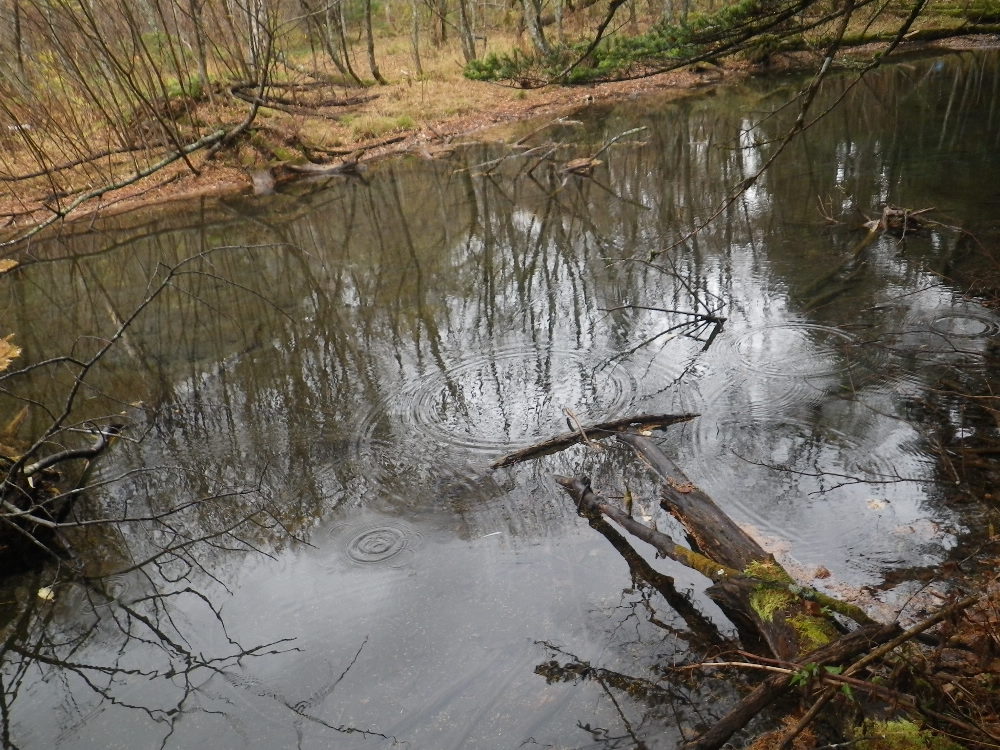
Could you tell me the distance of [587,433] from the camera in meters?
6.16

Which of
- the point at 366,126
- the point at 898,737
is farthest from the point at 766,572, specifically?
the point at 366,126

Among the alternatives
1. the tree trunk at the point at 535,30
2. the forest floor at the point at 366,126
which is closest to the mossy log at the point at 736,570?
the forest floor at the point at 366,126

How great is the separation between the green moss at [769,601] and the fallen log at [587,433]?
2316 millimetres

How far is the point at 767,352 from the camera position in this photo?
24.0ft

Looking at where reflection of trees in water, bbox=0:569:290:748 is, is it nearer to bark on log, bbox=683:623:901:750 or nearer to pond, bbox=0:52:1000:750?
pond, bbox=0:52:1000:750

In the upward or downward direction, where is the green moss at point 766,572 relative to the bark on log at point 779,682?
downward

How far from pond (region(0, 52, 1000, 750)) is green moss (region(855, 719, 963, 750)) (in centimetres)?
81

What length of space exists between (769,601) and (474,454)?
120 inches

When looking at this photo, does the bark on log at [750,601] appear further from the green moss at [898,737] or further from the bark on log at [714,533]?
the green moss at [898,737]

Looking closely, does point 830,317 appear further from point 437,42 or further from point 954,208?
point 437,42

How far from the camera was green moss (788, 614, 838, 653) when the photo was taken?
11.2ft

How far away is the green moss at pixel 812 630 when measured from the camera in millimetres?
3402

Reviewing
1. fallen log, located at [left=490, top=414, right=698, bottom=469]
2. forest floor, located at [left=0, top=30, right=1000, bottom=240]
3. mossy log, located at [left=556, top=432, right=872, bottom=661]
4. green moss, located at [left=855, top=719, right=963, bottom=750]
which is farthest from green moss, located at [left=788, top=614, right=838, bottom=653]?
forest floor, located at [left=0, top=30, right=1000, bottom=240]

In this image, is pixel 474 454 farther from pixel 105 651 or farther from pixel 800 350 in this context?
pixel 800 350
